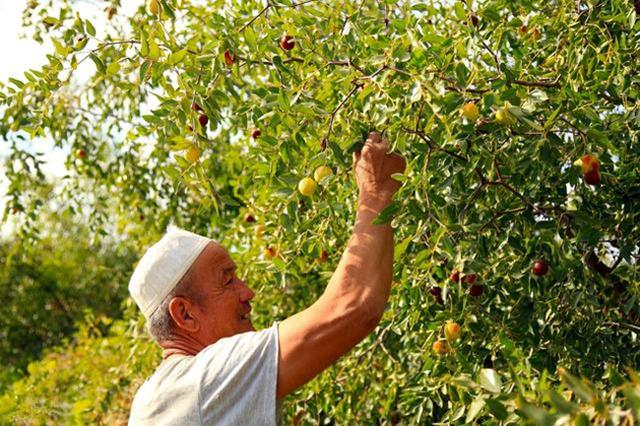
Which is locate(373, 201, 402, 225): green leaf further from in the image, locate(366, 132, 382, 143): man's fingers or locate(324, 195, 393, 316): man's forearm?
locate(366, 132, 382, 143): man's fingers

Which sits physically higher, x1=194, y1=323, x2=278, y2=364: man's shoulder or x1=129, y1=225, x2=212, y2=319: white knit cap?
x1=129, y1=225, x2=212, y2=319: white knit cap

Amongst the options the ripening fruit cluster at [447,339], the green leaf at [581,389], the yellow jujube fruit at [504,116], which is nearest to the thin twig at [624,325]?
the ripening fruit cluster at [447,339]

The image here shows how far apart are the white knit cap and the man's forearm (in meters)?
0.50

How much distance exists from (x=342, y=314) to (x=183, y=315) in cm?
56

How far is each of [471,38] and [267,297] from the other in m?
2.34

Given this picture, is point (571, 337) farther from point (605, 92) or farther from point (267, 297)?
point (267, 297)

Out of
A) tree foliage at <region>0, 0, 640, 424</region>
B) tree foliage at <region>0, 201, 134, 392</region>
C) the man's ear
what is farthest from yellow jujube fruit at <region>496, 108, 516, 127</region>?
tree foliage at <region>0, 201, 134, 392</region>

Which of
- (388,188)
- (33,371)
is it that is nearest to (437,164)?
(388,188)

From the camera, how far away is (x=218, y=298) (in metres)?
2.57

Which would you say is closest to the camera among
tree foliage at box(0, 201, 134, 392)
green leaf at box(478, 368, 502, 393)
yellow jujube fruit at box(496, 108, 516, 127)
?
green leaf at box(478, 368, 502, 393)

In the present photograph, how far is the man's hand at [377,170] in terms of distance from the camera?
236 centimetres

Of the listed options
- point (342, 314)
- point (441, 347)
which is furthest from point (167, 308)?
point (441, 347)

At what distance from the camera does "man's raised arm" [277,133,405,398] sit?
2150mm

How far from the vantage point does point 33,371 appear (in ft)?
21.2
